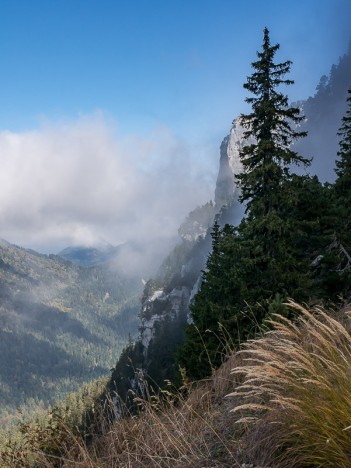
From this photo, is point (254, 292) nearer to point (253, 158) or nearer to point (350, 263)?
point (350, 263)

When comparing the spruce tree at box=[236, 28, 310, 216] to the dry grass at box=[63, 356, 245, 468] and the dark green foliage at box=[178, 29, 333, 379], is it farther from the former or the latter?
the dry grass at box=[63, 356, 245, 468]

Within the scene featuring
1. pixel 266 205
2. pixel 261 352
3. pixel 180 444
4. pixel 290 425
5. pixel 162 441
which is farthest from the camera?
pixel 266 205

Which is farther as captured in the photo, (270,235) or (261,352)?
(270,235)

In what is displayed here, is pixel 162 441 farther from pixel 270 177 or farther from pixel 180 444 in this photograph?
pixel 270 177

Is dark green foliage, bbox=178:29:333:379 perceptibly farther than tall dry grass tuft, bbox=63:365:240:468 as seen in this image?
Yes

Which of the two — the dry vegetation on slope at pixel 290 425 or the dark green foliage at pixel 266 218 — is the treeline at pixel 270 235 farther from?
the dry vegetation on slope at pixel 290 425

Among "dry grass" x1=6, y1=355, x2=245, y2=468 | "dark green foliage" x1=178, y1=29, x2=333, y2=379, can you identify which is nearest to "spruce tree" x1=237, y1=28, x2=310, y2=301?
"dark green foliage" x1=178, y1=29, x2=333, y2=379

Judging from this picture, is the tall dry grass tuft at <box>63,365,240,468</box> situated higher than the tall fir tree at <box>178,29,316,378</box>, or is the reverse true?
the tall fir tree at <box>178,29,316,378</box>

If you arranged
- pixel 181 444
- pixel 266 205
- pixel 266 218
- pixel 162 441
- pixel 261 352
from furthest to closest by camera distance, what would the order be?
1. pixel 266 205
2. pixel 266 218
3. pixel 162 441
4. pixel 181 444
5. pixel 261 352

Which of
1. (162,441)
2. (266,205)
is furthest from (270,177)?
(162,441)

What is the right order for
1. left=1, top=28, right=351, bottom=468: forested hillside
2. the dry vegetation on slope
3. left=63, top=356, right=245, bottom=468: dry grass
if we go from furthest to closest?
left=63, top=356, right=245, bottom=468: dry grass → left=1, top=28, right=351, bottom=468: forested hillside → the dry vegetation on slope

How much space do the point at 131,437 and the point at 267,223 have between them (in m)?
14.9

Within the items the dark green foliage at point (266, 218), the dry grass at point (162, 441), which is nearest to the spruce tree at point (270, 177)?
the dark green foliage at point (266, 218)

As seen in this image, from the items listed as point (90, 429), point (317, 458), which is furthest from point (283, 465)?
point (90, 429)
